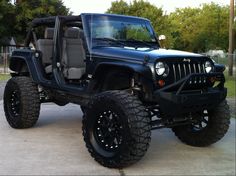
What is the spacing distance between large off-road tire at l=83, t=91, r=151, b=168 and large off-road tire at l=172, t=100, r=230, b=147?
1.33 meters

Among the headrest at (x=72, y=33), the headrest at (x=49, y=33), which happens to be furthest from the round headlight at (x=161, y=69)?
the headrest at (x=49, y=33)

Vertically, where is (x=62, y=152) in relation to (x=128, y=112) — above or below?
below

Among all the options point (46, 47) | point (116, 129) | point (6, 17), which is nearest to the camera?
point (116, 129)

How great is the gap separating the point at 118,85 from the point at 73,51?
139cm

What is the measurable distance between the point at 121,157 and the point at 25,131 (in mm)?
2782

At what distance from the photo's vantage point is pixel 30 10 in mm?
43062

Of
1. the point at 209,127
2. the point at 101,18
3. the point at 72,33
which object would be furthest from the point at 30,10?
the point at 209,127

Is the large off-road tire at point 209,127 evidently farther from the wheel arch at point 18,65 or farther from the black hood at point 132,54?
the wheel arch at point 18,65

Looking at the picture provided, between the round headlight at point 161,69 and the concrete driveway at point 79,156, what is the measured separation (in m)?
1.12

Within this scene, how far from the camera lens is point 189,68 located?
227 inches

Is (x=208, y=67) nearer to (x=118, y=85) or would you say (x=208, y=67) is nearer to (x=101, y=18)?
(x=118, y=85)

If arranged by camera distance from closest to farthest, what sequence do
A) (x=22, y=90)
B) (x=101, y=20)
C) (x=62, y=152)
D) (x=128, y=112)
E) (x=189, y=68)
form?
(x=128, y=112)
(x=189, y=68)
(x=62, y=152)
(x=101, y=20)
(x=22, y=90)

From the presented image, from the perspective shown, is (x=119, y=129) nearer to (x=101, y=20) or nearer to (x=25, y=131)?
(x=101, y=20)

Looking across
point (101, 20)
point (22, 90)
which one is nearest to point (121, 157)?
point (101, 20)
